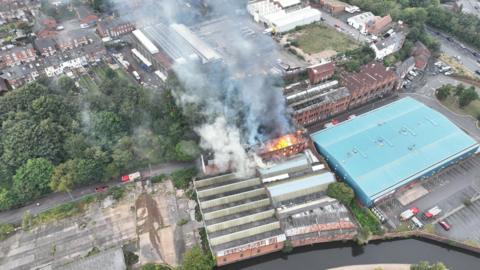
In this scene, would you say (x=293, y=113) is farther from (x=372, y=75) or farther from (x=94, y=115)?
(x=94, y=115)

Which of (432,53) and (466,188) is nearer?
(466,188)

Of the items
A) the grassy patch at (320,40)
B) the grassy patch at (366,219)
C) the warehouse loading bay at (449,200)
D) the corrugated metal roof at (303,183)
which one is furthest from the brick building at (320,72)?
the grassy patch at (366,219)

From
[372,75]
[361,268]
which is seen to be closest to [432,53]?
[372,75]

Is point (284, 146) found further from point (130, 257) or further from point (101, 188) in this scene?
point (101, 188)

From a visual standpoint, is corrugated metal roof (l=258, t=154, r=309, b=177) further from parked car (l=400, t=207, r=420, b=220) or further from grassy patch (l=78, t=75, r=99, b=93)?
grassy patch (l=78, t=75, r=99, b=93)

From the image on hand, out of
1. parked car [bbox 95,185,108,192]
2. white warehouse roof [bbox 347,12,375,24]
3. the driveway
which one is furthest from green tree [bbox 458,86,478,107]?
parked car [bbox 95,185,108,192]

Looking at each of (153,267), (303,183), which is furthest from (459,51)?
(153,267)
